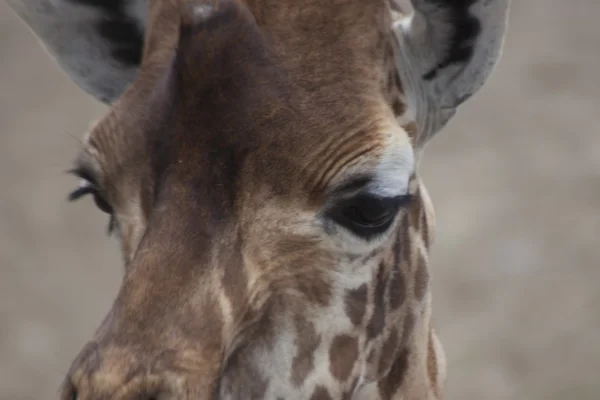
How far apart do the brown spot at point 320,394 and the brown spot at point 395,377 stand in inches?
11.4

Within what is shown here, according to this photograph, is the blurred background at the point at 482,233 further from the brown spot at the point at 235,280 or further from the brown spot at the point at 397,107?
the brown spot at the point at 235,280

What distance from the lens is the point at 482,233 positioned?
738 cm

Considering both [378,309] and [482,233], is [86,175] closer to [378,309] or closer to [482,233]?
[378,309]

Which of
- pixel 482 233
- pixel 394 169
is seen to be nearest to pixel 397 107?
pixel 394 169

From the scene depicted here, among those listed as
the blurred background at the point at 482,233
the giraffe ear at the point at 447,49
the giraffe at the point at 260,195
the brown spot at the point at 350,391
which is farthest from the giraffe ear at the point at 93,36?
the blurred background at the point at 482,233

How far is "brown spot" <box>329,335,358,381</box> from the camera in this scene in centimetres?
240

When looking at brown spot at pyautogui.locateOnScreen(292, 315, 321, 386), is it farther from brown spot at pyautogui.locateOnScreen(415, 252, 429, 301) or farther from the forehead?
brown spot at pyautogui.locateOnScreen(415, 252, 429, 301)

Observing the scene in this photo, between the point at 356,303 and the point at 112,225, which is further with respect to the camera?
the point at 112,225

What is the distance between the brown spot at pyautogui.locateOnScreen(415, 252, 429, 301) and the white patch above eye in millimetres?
394

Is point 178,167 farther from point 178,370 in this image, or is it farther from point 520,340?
point 520,340

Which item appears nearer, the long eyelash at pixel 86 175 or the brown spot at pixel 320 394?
the brown spot at pixel 320 394

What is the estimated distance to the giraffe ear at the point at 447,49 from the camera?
255 cm

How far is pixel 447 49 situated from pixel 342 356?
79 centimetres

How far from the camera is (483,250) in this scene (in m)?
7.24
